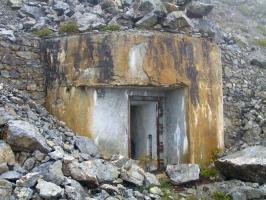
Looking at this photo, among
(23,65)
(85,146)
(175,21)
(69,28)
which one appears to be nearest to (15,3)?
(69,28)

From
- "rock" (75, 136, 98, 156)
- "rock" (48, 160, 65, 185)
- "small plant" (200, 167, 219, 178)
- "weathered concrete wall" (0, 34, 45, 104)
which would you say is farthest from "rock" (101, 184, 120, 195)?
"weathered concrete wall" (0, 34, 45, 104)

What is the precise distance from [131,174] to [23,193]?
204 centimetres

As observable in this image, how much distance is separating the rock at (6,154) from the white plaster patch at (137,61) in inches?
119

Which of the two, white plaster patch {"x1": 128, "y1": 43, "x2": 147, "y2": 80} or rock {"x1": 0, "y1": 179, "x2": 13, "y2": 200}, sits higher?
white plaster patch {"x1": 128, "y1": 43, "x2": 147, "y2": 80}

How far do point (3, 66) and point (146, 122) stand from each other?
10.6 ft

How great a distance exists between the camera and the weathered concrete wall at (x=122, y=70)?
792 cm

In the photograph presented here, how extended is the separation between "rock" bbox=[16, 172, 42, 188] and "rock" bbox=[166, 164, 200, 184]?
281 cm

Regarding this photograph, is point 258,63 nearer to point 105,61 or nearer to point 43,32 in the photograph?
point 105,61

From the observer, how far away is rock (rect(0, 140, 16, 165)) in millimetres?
5512

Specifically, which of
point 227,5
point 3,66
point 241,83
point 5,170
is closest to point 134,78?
point 3,66

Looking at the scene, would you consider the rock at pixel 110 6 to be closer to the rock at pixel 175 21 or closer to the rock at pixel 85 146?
the rock at pixel 175 21

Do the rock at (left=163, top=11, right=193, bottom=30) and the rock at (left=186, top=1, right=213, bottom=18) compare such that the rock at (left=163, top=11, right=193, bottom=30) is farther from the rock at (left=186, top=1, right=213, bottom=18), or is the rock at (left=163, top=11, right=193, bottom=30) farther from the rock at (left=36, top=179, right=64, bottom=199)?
the rock at (left=36, top=179, right=64, bottom=199)

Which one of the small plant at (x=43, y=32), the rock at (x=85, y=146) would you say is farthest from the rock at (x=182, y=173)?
the small plant at (x=43, y=32)

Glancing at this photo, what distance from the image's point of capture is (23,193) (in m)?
4.97
